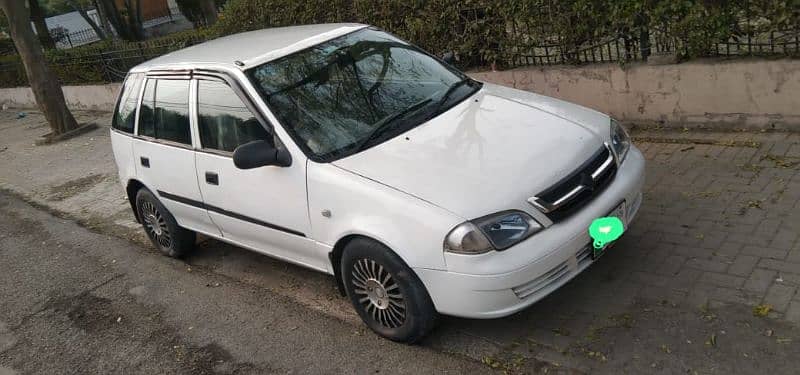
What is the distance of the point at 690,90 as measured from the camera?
6.24m

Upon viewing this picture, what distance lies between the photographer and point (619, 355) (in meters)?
3.57

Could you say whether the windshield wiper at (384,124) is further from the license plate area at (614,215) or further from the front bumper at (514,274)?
the license plate area at (614,215)

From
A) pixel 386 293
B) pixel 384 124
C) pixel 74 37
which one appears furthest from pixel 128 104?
pixel 74 37

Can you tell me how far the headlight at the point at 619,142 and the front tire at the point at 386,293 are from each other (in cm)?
151

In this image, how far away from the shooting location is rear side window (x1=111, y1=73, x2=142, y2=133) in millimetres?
5758

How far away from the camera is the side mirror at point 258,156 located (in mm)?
4117

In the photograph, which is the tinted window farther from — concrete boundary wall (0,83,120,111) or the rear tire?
concrete boundary wall (0,83,120,111)

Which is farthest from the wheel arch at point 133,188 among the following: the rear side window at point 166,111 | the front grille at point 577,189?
the front grille at point 577,189

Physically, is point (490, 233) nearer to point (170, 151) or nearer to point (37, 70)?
point (170, 151)

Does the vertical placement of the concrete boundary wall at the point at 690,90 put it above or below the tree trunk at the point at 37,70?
below

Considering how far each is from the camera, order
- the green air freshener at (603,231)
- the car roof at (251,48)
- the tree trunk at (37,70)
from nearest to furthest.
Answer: the green air freshener at (603,231), the car roof at (251,48), the tree trunk at (37,70)

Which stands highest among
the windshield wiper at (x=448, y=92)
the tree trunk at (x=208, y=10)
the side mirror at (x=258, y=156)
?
the tree trunk at (x=208, y=10)

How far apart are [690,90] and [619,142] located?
2.34 meters

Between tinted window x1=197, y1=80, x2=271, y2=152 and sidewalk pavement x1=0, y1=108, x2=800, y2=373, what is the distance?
1226mm
